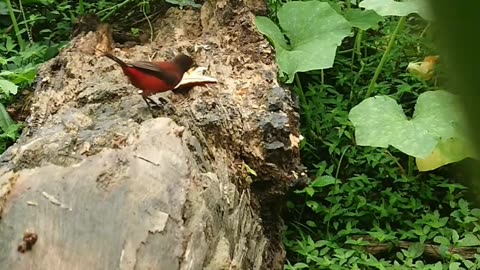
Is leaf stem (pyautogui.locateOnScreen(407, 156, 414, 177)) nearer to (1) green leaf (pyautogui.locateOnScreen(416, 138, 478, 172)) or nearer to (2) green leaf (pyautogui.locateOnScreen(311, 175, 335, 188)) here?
(1) green leaf (pyautogui.locateOnScreen(416, 138, 478, 172))

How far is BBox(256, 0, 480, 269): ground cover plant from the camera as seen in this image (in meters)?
2.61

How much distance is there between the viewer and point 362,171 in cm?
310

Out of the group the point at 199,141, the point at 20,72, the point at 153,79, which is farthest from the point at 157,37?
the point at 199,141

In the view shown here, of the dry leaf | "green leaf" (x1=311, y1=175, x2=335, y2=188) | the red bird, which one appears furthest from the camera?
"green leaf" (x1=311, y1=175, x2=335, y2=188)

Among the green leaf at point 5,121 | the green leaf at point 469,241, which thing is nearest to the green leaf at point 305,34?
the green leaf at point 469,241

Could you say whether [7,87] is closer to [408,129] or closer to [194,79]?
[194,79]

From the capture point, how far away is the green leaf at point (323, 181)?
290cm

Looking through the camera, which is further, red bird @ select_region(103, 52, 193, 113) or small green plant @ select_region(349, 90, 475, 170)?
small green plant @ select_region(349, 90, 475, 170)

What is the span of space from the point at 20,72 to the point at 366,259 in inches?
67.0

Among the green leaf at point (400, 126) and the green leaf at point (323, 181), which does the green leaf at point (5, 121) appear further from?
the green leaf at point (400, 126)

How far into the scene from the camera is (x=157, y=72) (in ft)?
7.47

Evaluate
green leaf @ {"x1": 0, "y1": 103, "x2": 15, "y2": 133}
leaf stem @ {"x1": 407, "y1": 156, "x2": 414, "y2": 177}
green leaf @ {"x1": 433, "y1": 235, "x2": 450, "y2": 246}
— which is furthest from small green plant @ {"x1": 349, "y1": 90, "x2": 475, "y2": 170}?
green leaf @ {"x1": 0, "y1": 103, "x2": 15, "y2": 133}

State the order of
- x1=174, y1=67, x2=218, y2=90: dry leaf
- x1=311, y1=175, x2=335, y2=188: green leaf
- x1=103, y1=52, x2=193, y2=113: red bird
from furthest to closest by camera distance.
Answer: x1=311, y1=175, x2=335, y2=188: green leaf → x1=174, y1=67, x2=218, y2=90: dry leaf → x1=103, y1=52, x2=193, y2=113: red bird

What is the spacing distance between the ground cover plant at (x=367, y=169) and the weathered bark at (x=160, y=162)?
21 centimetres
